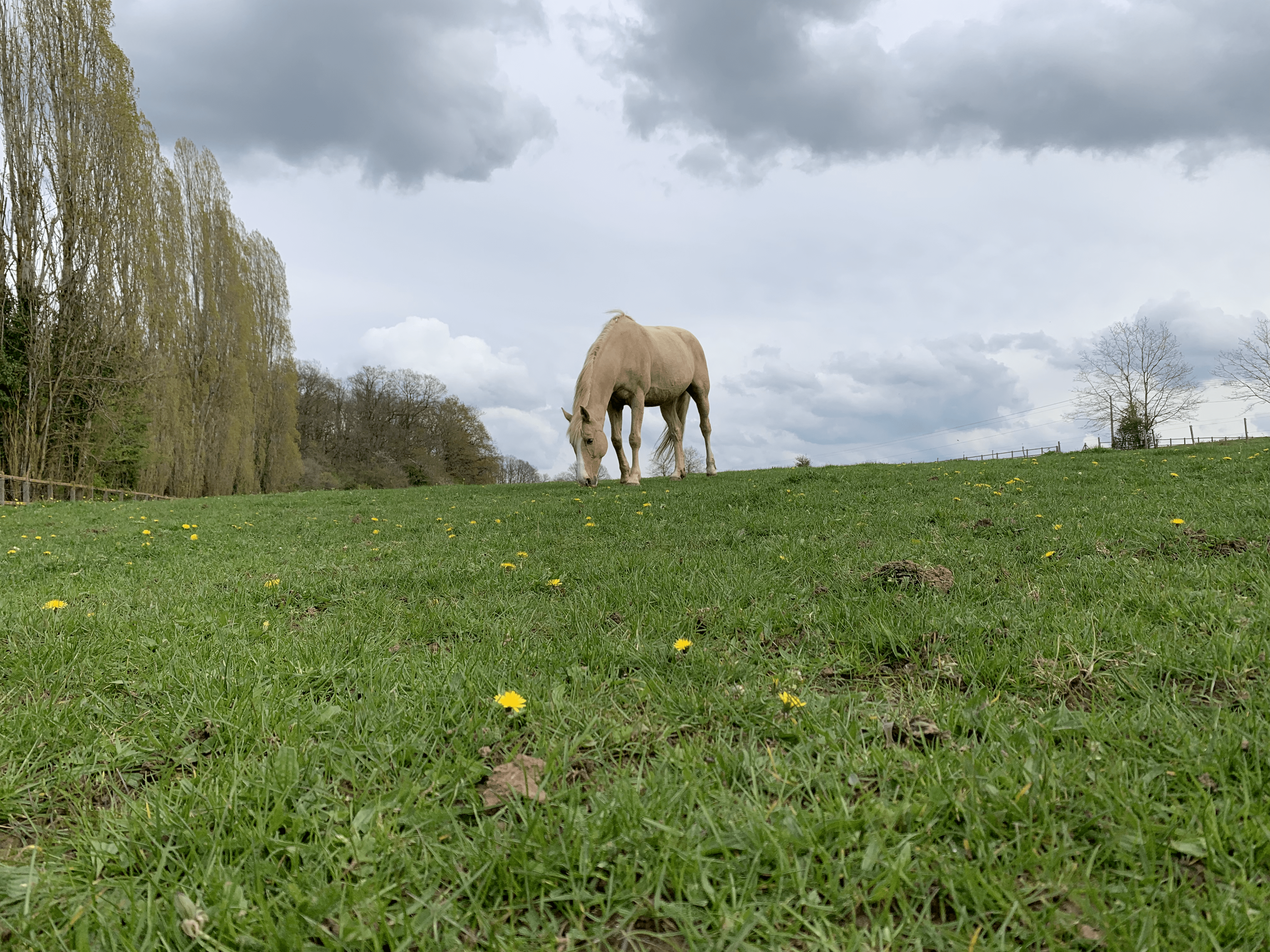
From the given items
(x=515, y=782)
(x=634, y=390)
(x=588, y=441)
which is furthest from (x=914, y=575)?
(x=634, y=390)

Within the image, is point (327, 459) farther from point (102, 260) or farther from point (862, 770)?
point (862, 770)

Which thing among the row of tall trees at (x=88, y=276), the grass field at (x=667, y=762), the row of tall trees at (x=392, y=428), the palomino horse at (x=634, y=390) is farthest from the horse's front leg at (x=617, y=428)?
the row of tall trees at (x=392, y=428)

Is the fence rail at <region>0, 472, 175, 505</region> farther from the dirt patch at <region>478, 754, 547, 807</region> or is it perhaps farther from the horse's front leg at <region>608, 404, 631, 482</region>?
the dirt patch at <region>478, 754, 547, 807</region>

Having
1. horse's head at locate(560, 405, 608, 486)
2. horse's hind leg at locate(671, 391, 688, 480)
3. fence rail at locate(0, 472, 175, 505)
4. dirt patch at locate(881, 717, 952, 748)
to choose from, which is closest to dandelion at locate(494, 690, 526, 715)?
dirt patch at locate(881, 717, 952, 748)

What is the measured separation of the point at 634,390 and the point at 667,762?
45.3 feet

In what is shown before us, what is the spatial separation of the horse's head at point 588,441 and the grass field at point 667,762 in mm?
9153

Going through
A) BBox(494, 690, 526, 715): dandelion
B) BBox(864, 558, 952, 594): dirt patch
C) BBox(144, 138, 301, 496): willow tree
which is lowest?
BBox(494, 690, 526, 715): dandelion

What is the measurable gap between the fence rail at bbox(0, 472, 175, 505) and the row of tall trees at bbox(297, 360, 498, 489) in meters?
25.1

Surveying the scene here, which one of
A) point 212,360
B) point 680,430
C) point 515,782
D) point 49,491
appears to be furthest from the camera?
point 212,360

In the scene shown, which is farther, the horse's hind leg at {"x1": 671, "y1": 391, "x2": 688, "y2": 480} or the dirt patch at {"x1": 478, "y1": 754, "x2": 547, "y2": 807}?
the horse's hind leg at {"x1": 671, "y1": 391, "x2": 688, "y2": 480}

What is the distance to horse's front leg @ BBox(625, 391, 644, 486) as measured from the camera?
15578 millimetres

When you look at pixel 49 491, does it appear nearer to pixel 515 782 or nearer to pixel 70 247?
pixel 70 247

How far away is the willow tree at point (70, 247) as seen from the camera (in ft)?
69.8

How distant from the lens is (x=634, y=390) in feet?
50.9
